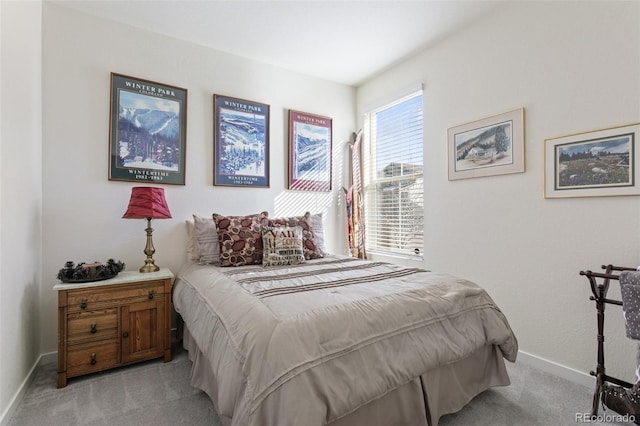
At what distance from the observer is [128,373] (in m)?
2.06

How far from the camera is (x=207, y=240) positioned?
2.57m

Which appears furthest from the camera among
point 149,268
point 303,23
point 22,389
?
point 303,23

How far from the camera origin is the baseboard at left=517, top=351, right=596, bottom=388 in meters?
1.92

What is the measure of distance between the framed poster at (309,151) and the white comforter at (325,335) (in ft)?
5.66

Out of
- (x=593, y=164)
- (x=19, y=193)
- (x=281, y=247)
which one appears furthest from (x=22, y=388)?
(x=593, y=164)

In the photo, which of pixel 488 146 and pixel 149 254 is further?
pixel 488 146

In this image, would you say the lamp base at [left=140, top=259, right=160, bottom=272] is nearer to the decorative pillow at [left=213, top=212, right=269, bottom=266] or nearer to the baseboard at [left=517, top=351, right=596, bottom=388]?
the decorative pillow at [left=213, top=212, right=269, bottom=266]

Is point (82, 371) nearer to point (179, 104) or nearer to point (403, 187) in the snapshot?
point (179, 104)

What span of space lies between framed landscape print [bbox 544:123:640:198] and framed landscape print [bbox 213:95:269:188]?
252 centimetres

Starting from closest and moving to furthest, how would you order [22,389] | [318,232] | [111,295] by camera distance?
[22,389], [111,295], [318,232]

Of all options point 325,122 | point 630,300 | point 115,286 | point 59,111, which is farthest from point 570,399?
point 59,111

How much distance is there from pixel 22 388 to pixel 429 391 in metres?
2.36

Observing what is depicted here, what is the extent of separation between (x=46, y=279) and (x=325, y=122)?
10.0ft

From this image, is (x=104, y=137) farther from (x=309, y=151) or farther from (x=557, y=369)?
(x=557, y=369)
